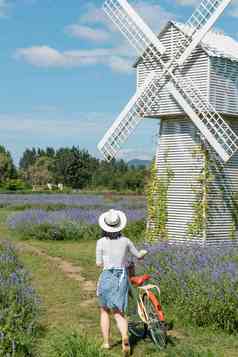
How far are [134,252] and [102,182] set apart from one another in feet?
213

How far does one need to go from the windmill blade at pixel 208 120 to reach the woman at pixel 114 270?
7514mm

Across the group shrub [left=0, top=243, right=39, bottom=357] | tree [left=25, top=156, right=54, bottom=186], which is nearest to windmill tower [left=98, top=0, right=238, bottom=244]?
shrub [left=0, top=243, right=39, bottom=357]

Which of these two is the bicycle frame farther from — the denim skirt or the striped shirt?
the striped shirt

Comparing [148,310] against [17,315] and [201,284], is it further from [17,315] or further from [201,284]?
[17,315]

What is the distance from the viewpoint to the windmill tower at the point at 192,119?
14.4 metres

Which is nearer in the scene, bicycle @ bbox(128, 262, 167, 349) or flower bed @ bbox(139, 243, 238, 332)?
bicycle @ bbox(128, 262, 167, 349)

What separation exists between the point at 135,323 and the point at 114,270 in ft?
4.68

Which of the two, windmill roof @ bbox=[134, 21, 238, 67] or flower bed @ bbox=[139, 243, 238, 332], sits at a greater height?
windmill roof @ bbox=[134, 21, 238, 67]

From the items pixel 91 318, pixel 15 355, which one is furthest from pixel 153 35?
pixel 15 355

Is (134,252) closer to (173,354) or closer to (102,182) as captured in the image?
(173,354)

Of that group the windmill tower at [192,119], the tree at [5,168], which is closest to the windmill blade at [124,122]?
the windmill tower at [192,119]

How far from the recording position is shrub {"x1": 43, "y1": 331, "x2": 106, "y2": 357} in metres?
5.92

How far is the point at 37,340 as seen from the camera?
742cm

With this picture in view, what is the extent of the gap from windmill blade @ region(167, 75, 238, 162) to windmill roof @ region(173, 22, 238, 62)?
0.93 metres
